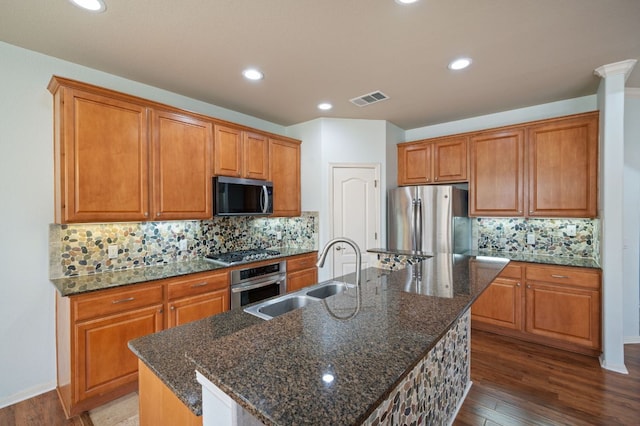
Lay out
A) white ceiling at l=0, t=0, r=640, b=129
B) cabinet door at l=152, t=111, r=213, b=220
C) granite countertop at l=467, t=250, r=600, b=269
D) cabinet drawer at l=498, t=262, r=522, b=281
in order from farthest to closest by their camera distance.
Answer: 1. cabinet drawer at l=498, t=262, r=522, b=281
2. granite countertop at l=467, t=250, r=600, b=269
3. cabinet door at l=152, t=111, r=213, b=220
4. white ceiling at l=0, t=0, r=640, b=129

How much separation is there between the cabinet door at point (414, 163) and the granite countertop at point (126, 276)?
2746 millimetres

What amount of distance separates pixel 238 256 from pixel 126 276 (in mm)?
1081

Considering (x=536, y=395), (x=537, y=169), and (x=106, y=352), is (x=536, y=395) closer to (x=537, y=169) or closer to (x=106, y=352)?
(x=537, y=169)

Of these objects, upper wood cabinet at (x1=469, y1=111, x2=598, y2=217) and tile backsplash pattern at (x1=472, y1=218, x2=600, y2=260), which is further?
tile backsplash pattern at (x1=472, y1=218, x2=600, y2=260)

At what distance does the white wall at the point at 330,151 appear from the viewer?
397 centimetres

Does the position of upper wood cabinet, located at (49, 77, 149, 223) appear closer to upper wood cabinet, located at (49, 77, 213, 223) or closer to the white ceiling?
upper wood cabinet, located at (49, 77, 213, 223)

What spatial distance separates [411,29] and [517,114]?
8.10ft

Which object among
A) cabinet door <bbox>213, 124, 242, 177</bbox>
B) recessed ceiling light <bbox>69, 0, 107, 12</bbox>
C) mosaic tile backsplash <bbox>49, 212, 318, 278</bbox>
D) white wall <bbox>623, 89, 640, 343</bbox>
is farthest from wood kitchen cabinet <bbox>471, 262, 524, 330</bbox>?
recessed ceiling light <bbox>69, 0, 107, 12</bbox>

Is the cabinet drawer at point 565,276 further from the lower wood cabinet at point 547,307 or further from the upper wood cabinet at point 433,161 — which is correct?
the upper wood cabinet at point 433,161

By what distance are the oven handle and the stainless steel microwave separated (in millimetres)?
769

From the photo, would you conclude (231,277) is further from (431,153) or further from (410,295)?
(431,153)

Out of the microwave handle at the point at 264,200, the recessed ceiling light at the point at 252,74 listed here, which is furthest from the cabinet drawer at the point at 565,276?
the recessed ceiling light at the point at 252,74

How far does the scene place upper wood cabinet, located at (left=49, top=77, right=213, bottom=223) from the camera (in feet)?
7.20

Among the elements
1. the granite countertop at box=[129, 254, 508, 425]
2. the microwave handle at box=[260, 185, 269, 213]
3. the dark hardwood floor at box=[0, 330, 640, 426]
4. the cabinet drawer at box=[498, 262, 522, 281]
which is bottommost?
the dark hardwood floor at box=[0, 330, 640, 426]
